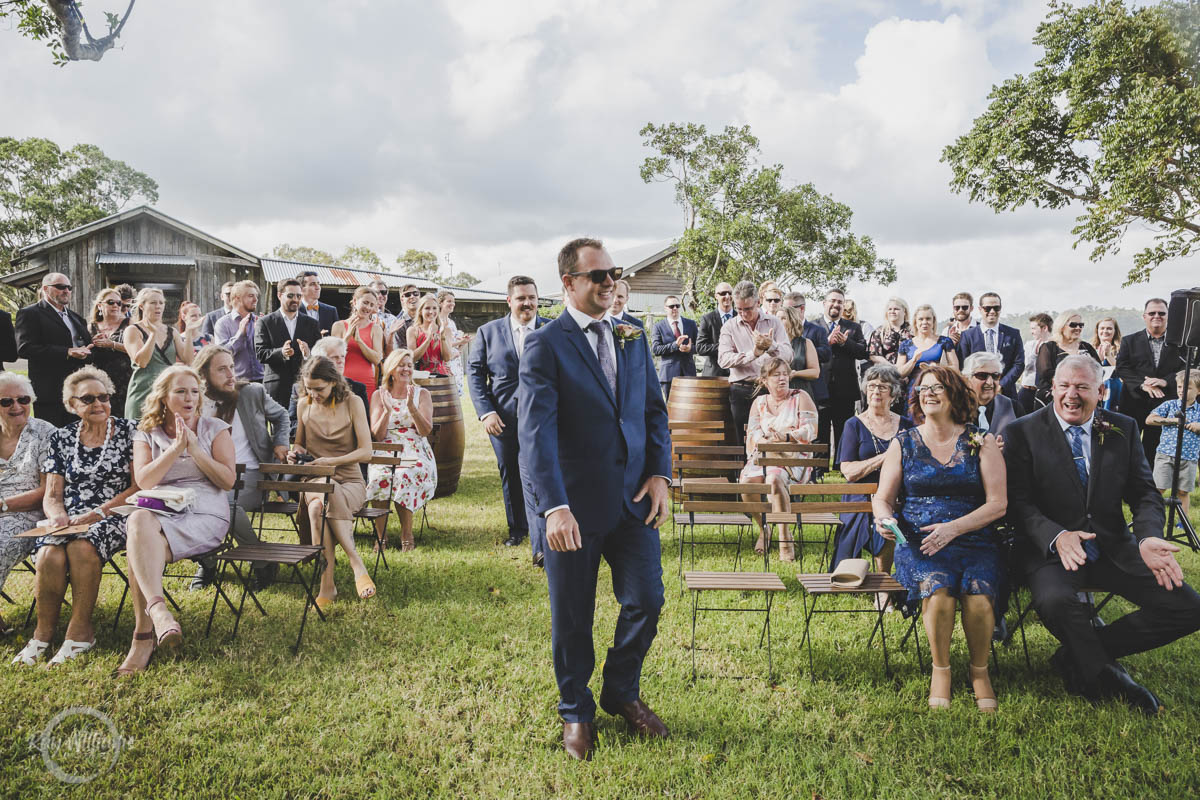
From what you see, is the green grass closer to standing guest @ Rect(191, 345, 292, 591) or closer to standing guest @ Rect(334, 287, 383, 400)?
standing guest @ Rect(191, 345, 292, 591)

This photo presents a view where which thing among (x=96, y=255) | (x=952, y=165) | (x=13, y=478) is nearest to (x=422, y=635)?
(x=13, y=478)

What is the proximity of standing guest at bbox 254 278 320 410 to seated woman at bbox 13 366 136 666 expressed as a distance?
9.37 feet

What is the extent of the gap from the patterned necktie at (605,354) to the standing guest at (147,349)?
4838 mm

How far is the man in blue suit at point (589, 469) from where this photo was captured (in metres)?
2.73

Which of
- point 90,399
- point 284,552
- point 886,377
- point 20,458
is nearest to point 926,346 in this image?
point 886,377

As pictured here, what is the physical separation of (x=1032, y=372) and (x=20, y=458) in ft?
29.7

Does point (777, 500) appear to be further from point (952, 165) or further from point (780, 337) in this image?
point (952, 165)

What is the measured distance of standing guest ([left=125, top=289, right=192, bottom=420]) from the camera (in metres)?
6.09

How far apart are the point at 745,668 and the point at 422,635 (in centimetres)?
186

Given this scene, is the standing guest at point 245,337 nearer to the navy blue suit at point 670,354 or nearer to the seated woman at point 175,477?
the seated woman at point 175,477

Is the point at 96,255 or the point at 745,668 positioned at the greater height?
the point at 96,255

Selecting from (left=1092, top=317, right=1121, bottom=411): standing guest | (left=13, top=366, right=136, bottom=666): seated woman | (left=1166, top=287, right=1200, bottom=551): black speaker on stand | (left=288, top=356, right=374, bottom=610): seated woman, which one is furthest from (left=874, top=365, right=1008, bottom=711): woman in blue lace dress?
(left=1092, top=317, right=1121, bottom=411): standing guest

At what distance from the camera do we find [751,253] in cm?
2447

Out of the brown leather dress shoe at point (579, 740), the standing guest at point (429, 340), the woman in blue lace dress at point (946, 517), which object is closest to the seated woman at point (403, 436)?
the standing guest at point (429, 340)
